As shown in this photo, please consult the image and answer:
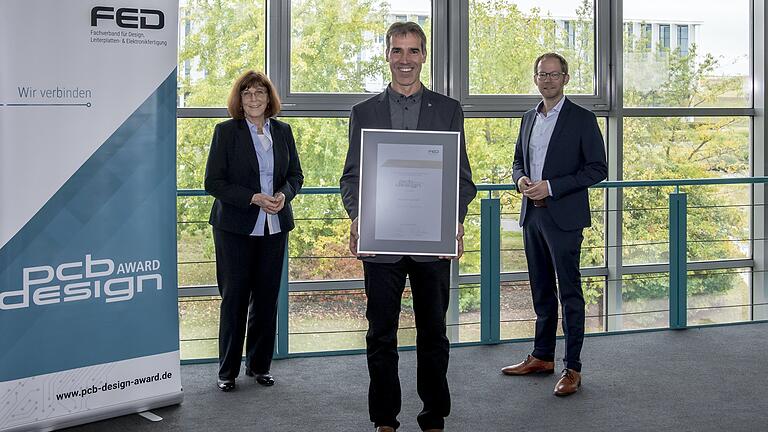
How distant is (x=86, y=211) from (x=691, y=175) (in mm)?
4536

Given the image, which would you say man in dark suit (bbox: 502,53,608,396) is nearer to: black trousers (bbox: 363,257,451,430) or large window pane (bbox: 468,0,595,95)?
black trousers (bbox: 363,257,451,430)

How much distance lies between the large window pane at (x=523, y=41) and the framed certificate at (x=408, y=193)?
2.98 metres

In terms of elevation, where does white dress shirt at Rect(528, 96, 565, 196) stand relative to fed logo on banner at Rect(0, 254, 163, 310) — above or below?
above

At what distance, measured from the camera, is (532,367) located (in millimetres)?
4301

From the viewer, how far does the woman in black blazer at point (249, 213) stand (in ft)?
13.2

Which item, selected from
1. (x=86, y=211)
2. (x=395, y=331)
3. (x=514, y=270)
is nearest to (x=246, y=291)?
(x=86, y=211)

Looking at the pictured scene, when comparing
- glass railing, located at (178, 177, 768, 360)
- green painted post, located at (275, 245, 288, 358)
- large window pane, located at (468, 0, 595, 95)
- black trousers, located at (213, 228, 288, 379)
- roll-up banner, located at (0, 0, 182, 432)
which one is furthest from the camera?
large window pane, located at (468, 0, 595, 95)

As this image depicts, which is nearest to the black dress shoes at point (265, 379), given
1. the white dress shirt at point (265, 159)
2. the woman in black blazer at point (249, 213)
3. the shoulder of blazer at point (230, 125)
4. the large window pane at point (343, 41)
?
the woman in black blazer at point (249, 213)

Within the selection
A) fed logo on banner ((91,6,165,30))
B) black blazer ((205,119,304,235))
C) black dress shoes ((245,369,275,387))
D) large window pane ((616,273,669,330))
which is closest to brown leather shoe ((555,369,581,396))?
black dress shoes ((245,369,275,387))

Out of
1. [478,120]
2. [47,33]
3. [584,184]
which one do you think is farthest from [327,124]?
[47,33]

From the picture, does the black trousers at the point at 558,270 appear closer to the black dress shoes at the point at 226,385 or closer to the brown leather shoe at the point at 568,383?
the brown leather shoe at the point at 568,383

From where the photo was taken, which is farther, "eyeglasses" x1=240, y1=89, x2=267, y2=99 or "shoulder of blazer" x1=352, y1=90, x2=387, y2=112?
"eyeglasses" x1=240, y1=89, x2=267, y2=99

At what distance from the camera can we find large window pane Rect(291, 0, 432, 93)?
18.7ft

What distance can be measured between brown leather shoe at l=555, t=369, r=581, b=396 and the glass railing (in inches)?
39.0
